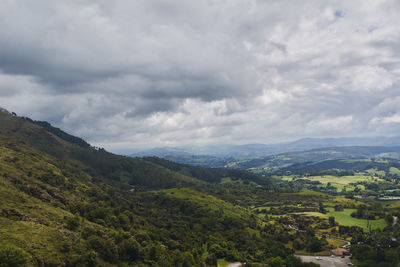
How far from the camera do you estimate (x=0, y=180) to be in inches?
4806

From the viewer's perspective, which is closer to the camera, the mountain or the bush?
the bush

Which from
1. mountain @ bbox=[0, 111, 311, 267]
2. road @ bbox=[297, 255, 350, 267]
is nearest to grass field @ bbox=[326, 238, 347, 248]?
road @ bbox=[297, 255, 350, 267]

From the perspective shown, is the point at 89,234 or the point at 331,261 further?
the point at 331,261

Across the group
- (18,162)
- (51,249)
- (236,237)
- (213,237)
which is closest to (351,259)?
(236,237)

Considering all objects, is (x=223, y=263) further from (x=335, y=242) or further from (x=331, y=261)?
(x=335, y=242)

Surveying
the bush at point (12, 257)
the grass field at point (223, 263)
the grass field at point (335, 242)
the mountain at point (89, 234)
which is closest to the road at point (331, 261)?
the mountain at point (89, 234)

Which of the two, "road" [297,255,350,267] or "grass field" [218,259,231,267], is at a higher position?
"grass field" [218,259,231,267]

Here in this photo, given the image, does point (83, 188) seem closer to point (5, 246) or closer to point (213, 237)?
point (213, 237)

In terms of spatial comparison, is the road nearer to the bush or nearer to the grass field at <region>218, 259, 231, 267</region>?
the grass field at <region>218, 259, 231, 267</region>

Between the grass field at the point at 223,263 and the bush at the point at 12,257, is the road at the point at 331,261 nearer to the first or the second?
the grass field at the point at 223,263

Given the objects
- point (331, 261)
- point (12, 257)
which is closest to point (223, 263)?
point (331, 261)

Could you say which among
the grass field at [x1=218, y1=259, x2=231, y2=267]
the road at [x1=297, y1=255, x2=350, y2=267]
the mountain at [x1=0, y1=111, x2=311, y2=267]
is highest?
the mountain at [x1=0, y1=111, x2=311, y2=267]

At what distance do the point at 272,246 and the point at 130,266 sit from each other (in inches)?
3782

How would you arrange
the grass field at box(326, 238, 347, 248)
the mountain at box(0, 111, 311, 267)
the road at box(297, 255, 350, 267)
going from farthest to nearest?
the grass field at box(326, 238, 347, 248) → the road at box(297, 255, 350, 267) → the mountain at box(0, 111, 311, 267)
